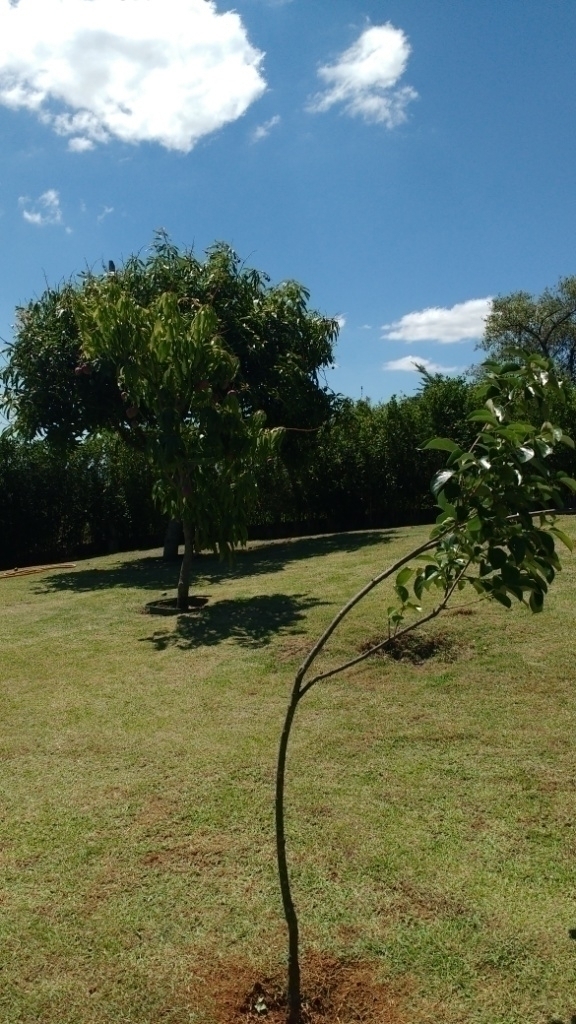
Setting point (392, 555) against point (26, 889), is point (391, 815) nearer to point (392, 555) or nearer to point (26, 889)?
point (26, 889)

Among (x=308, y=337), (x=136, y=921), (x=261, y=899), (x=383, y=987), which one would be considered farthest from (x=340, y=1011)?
(x=308, y=337)

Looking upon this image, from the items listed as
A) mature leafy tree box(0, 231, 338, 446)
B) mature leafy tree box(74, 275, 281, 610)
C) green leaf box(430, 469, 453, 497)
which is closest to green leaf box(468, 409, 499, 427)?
green leaf box(430, 469, 453, 497)

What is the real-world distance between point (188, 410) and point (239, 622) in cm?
273

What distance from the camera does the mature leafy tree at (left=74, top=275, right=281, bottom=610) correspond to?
8156mm

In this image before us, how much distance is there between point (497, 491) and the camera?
190 cm

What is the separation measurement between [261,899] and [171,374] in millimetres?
6208

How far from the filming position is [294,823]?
3590mm

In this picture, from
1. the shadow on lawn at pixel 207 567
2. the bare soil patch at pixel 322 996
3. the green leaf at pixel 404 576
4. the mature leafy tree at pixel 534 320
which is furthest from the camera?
the mature leafy tree at pixel 534 320

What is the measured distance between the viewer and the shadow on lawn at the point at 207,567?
1173cm

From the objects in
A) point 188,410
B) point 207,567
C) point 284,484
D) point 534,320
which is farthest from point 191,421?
point 534,320

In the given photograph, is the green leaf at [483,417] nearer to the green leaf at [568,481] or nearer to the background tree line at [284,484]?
the green leaf at [568,481]

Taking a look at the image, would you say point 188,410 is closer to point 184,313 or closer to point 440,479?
point 184,313

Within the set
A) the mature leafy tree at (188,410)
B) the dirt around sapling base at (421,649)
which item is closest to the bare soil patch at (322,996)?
the dirt around sapling base at (421,649)

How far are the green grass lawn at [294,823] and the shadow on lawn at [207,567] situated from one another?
4.77 m
